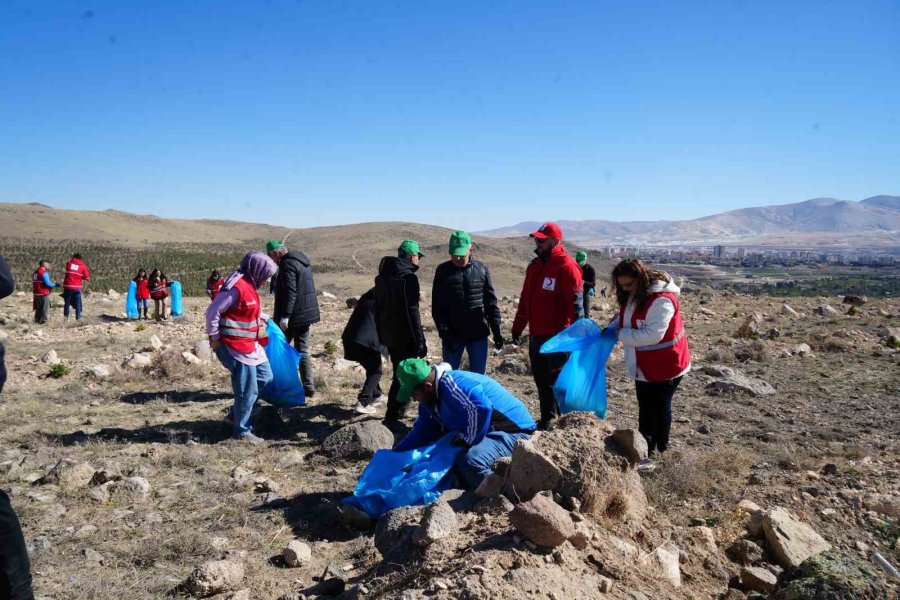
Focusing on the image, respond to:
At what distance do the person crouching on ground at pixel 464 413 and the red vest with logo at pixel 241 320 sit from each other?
5.69 feet

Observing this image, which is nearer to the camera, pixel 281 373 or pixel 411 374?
pixel 411 374

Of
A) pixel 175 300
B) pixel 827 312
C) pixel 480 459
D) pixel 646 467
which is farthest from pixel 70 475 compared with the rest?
pixel 827 312

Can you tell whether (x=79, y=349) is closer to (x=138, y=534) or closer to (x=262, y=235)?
(x=138, y=534)

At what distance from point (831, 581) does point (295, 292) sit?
504cm

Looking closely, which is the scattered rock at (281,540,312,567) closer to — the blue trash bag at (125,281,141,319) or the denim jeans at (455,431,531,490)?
the denim jeans at (455,431,531,490)

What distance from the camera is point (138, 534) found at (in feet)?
12.2

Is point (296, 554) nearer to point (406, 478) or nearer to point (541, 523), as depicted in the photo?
point (406, 478)

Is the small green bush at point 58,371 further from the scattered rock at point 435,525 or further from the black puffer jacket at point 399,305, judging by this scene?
the scattered rock at point 435,525

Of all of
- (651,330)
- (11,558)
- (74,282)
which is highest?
(651,330)

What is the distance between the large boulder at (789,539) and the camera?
3176 millimetres

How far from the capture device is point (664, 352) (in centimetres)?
429

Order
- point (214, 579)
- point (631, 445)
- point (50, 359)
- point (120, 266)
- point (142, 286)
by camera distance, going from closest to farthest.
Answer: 1. point (214, 579)
2. point (631, 445)
3. point (50, 359)
4. point (142, 286)
5. point (120, 266)

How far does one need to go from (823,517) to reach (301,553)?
316 cm

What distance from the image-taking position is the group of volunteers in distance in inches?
160
